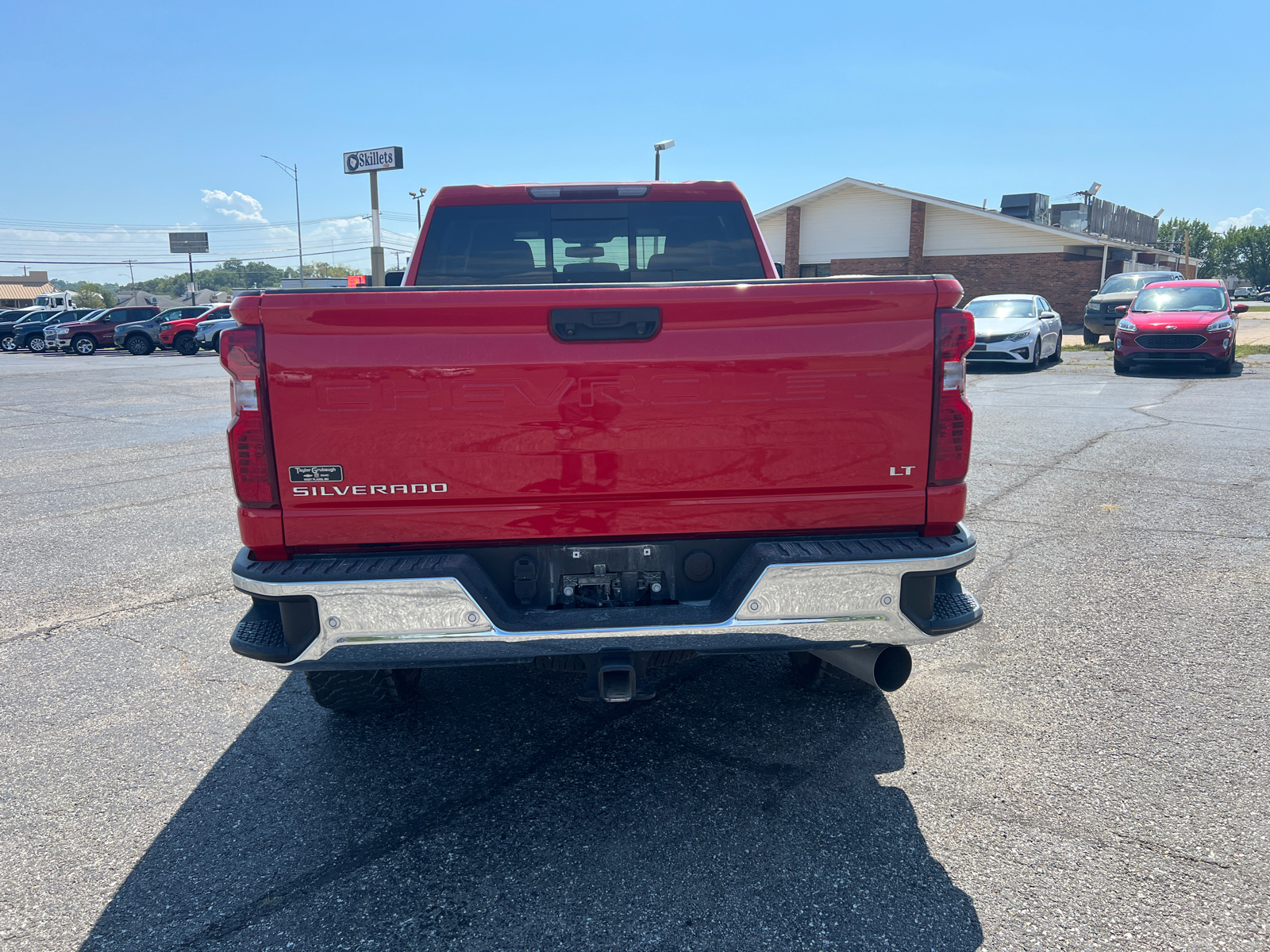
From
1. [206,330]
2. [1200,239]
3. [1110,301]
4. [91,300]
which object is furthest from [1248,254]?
[91,300]

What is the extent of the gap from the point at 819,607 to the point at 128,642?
147 inches

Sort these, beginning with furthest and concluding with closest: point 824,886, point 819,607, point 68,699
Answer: point 68,699 < point 819,607 < point 824,886

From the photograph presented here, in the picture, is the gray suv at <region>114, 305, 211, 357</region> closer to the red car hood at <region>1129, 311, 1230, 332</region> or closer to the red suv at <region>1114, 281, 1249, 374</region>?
the red suv at <region>1114, 281, 1249, 374</region>

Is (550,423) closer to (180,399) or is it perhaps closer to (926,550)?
(926,550)

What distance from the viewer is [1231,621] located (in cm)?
467

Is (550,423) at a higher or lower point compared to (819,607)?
higher

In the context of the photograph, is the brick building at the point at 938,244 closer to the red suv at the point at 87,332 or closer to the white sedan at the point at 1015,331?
the white sedan at the point at 1015,331

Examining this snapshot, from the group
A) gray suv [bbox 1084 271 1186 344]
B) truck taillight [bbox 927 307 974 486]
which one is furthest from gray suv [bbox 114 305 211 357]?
truck taillight [bbox 927 307 974 486]

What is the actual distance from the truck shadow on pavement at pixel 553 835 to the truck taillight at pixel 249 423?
1.14 metres

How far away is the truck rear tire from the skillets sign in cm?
2756

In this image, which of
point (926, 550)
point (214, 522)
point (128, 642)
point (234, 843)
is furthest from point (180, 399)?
point (926, 550)

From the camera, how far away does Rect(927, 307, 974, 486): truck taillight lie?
2.80 metres

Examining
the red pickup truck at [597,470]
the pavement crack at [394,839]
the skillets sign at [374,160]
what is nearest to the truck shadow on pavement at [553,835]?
the pavement crack at [394,839]

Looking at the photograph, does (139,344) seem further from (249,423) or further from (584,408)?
(584,408)
